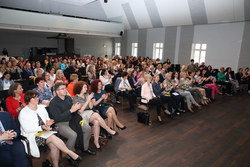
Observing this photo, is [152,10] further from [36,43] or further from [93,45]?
[36,43]

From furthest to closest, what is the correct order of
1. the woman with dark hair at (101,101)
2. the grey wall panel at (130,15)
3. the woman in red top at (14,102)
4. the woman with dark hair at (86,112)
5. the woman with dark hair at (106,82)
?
the grey wall panel at (130,15), the woman with dark hair at (106,82), the woman with dark hair at (101,101), the woman with dark hair at (86,112), the woman in red top at (14,102)

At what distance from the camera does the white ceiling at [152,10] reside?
362 inches

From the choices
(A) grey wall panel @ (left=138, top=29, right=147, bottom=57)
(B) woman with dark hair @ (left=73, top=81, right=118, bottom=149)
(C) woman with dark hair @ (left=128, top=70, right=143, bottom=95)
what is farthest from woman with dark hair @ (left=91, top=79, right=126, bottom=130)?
(A) grey wall panel @ (left=138, top=29, right=147, bottom=57)

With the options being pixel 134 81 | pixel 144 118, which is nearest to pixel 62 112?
pixel 144 118

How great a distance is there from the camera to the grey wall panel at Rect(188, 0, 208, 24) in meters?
9.66

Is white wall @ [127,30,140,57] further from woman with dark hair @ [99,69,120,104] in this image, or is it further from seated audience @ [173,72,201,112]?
seated audience @ [173,72,201,112]

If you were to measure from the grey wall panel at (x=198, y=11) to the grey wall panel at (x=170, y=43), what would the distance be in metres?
1.92

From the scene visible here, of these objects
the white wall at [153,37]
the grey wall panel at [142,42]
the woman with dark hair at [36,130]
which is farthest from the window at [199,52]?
the woman with dark hair at [36,130]

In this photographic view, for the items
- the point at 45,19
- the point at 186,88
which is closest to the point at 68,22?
the point at 45,19

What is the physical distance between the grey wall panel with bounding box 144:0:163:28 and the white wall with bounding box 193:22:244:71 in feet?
9.45

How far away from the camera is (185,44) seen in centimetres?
1229

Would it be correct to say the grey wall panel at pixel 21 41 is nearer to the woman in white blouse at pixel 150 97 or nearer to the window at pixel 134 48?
the window at pixel 134 48

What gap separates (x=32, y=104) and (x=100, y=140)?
59.6 inches

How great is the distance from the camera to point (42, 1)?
13336 mm
